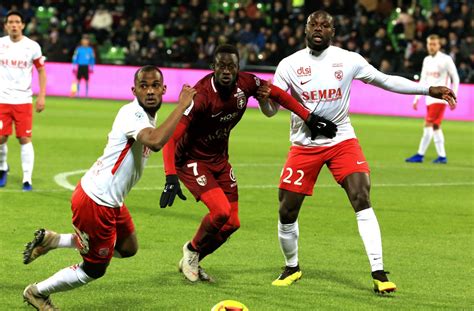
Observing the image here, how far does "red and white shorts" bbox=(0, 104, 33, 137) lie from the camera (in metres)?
13.8

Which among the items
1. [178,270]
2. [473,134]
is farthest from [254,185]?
[473,134]

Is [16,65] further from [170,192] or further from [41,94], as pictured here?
[170,192]

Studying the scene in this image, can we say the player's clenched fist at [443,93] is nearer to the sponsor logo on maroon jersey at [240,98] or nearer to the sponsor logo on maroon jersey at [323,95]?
the sponsor logo on maroon jersey at [323,95]

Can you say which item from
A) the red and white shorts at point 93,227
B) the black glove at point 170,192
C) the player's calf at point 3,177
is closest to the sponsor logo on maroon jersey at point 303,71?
the black glove at point 170,192

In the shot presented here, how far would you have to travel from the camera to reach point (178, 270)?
8797 millimetres

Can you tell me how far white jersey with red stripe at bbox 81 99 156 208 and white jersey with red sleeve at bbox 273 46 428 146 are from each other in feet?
6.78

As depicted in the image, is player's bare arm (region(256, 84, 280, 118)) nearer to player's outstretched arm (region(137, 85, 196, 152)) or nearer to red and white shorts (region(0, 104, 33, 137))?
player's outstretched arm (region(137, 85, 196, 152))

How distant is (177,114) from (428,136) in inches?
527

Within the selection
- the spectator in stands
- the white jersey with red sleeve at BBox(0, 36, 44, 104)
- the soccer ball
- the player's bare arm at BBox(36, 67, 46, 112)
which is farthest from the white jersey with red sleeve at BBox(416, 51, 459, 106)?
the spectator in stands

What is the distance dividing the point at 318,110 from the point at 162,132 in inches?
96.9

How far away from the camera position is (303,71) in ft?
28.2

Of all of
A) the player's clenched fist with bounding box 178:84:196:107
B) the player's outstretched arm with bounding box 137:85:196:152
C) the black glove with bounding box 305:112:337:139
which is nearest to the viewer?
the player's outstretched arm with bounding box 137:85:196:152

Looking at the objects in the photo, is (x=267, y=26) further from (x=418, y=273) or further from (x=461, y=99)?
(x=418, y=273)

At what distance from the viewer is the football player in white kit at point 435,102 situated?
1923 centimetres
